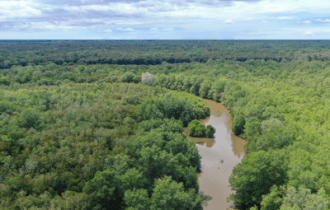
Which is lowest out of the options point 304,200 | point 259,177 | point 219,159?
point 219,159

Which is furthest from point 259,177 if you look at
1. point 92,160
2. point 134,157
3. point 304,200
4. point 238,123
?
point 238,123

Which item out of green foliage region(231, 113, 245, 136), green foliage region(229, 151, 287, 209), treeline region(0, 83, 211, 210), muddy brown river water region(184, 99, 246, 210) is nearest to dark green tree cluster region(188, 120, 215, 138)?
muddy brown river water region(184, 99, 246, 210)

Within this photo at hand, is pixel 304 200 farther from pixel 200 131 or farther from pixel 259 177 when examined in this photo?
pixel 200 131

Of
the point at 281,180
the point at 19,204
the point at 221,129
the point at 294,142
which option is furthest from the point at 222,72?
the point at 19,204

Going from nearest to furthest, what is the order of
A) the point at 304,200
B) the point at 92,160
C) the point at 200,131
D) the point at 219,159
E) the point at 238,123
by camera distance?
the point at 304,200, the point at 92,160, the point at 219,159, the point at 238,123, the point at 200,131

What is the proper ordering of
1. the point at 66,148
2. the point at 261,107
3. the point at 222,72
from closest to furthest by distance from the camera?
1. the point at 66,148
2. the point at 261,107
3. the point at 222,72

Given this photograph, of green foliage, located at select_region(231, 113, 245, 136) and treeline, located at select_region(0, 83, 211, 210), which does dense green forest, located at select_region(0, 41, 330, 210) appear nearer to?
treeline, located at select_region(0, 83, 211, 210)

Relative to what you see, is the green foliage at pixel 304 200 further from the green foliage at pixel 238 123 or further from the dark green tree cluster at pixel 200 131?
the dark green tree cluster at pixel 200 131

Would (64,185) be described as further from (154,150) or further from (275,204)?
(275,204)
